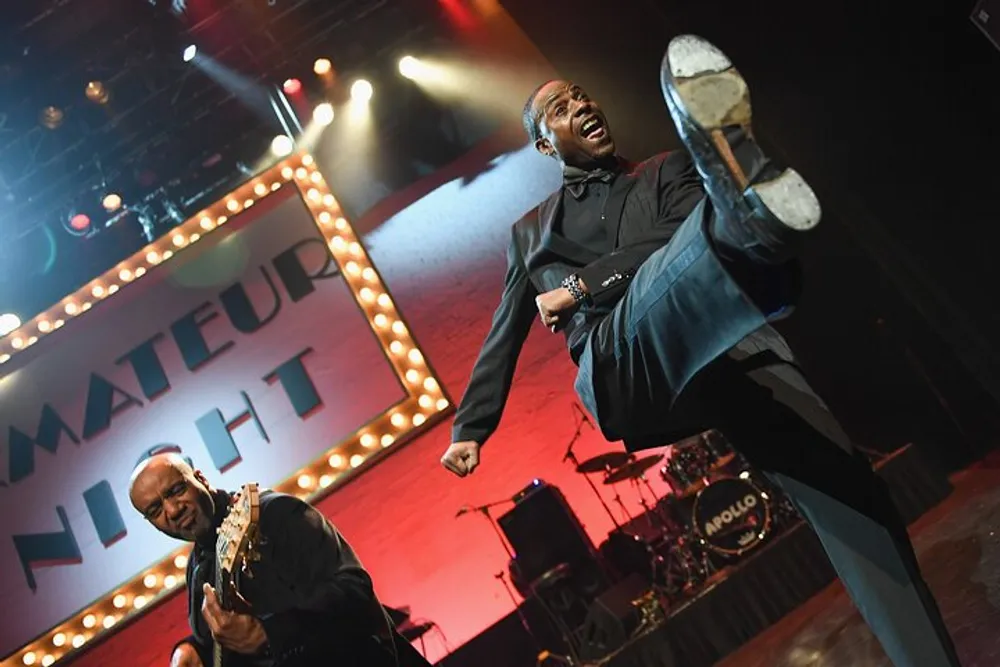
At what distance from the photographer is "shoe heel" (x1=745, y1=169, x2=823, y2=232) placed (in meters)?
1.10

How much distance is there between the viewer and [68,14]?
17.7 ft

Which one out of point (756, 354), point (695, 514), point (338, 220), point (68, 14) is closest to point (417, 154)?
point (338, 220)

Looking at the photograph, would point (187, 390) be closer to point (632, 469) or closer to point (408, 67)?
point (408, 67)

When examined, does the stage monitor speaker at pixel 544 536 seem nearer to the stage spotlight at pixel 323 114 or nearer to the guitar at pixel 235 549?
the guitar at pixel 235 549

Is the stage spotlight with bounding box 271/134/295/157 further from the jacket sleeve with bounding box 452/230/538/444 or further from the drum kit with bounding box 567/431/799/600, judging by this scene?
the jacket sleeve with bounding box 452/230/538/444

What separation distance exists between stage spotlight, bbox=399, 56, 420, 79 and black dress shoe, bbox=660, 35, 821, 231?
15.3ft

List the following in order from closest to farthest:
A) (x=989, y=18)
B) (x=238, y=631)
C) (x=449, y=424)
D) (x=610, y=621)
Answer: (x=238, y=631), (x=989, y=18), (x=610, y=621), (x=449, y=424)

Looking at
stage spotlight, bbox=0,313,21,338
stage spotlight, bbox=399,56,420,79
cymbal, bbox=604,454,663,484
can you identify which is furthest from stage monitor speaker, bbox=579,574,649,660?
stage spotlight, bbox=0,313,21,338

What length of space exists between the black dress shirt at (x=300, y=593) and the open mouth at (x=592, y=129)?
4.27 ft

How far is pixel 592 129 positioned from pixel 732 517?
8.15ft

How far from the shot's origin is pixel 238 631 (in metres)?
2.07

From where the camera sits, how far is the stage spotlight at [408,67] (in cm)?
561

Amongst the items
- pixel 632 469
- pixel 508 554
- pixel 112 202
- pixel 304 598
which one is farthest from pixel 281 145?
pixel 304 598

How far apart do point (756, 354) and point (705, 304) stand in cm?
44
